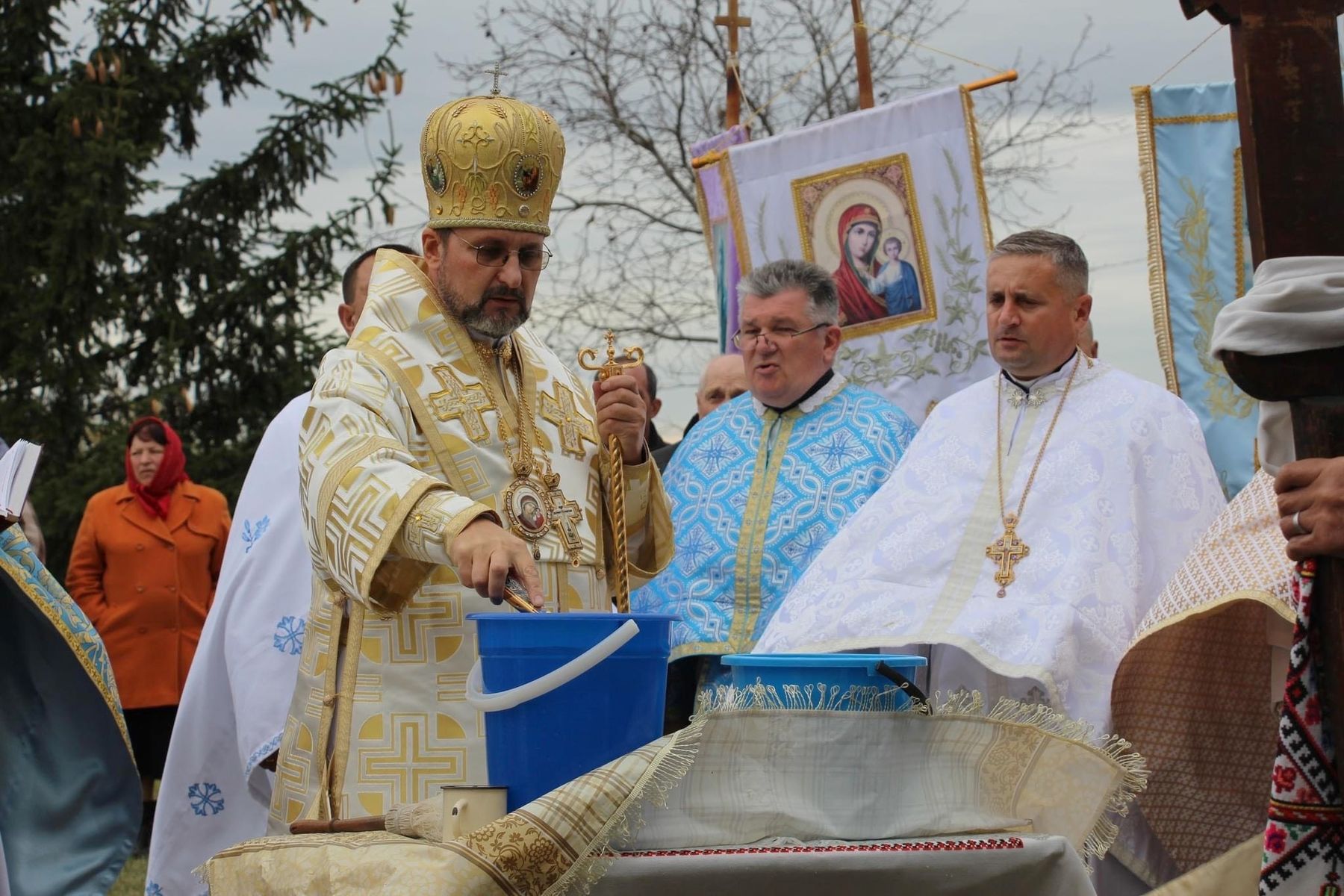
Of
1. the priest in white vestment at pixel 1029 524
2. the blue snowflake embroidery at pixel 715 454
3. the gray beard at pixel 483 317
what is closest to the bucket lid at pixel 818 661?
the gray beard at pixel 483 317

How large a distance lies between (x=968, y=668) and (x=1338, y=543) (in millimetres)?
2196

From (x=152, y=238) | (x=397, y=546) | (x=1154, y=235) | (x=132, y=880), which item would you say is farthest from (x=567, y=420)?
(x=152, y=238)

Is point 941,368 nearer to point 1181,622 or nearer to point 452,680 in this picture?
point 1181,622

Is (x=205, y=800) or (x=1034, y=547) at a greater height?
(x=1034, y=547)

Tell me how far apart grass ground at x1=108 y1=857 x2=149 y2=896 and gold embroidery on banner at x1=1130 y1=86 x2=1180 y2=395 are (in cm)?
446

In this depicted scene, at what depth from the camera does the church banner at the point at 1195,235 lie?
22.1ft

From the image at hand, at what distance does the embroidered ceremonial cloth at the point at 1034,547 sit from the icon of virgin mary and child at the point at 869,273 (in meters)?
1.98

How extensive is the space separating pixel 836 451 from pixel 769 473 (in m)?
0.22

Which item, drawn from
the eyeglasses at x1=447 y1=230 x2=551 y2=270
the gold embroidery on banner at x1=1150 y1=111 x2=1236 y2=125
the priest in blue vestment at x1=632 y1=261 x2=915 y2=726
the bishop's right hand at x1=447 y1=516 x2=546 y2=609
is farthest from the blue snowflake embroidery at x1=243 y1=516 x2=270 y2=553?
the gold embroidery on banner at x1=1150 y1=111 x2=1236 y2=125

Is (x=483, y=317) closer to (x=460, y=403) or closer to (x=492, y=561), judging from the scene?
(x=460, y=403)

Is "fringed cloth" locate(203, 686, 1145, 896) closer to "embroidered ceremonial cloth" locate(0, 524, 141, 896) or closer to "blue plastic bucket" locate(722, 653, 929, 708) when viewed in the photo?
"blue plastic bucket" locate(722, 653, 929, 708)

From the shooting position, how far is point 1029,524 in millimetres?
4988

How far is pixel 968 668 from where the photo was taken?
5.01m

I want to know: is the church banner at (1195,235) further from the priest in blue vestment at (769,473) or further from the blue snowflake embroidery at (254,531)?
the blue snowflake embroidery at (254,531)
